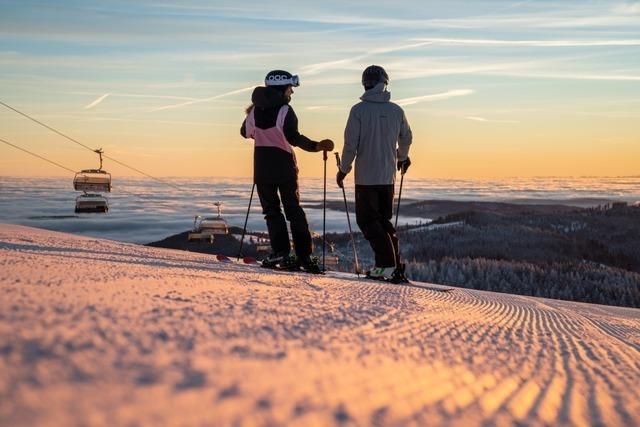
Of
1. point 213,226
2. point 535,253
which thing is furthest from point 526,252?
point 213,226

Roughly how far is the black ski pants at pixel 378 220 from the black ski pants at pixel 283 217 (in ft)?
1.95

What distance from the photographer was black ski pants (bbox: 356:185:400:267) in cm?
557

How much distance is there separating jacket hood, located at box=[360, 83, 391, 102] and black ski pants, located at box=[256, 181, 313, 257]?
43.1 inches

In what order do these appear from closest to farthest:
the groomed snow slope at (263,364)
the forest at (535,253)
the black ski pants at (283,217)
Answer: the groomed snow slope at (263,364) < the black ski pants at (283,217) < the forest at (535,253)

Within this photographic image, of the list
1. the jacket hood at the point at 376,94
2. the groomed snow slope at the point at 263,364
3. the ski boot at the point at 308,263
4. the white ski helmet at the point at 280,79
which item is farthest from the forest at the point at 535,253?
the groomed snow slope at the point at 263,364

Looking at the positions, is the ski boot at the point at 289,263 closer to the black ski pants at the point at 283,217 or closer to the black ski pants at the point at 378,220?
the black ski pants at the point at 283,217

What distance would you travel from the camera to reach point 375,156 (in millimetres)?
5531

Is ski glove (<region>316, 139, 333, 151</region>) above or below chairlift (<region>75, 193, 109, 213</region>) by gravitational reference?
above

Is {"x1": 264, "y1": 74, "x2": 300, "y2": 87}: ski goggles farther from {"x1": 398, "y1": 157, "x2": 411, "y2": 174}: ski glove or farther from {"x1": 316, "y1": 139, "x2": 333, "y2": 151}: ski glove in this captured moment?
{"x1": 398, "y1": 157, "x2": 411, "y2": 174}: ski glove

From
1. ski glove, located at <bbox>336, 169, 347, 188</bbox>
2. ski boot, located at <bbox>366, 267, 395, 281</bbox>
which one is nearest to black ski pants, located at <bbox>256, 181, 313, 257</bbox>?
ski glove, located at <bbox>336, 169, 347, 188</bbox>

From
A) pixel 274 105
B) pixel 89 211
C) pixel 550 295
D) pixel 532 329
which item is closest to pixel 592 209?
pixel 550 295

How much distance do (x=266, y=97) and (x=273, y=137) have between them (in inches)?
15.4

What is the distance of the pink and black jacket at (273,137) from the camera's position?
558 cm

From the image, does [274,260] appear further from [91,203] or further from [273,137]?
[91,203]
